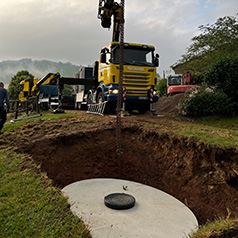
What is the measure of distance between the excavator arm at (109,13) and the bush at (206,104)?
5.56m

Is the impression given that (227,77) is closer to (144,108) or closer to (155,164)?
(144,108)

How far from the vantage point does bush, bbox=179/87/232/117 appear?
1091 cm

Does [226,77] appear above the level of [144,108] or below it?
above

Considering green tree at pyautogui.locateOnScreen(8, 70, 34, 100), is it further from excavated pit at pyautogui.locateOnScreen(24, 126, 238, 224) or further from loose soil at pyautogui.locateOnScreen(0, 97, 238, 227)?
excavated pit at pyautogui.locateOnScreen(24, 126, 238, 224)

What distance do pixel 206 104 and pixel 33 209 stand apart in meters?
10.4

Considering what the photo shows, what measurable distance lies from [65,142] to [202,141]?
13.9 feet

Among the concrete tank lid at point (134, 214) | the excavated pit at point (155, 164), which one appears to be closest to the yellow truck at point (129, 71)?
the excavated pit at point (155, 164)

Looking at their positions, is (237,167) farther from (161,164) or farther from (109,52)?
(109,52)

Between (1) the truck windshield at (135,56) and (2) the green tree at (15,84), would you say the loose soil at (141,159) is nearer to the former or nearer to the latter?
(1) the truck windshield at (135,56)

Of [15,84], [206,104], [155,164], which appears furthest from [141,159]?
[15,84]

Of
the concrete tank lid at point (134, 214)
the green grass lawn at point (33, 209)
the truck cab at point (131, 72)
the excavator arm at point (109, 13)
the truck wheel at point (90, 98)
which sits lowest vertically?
the concrete tank lid at point (134, 214)

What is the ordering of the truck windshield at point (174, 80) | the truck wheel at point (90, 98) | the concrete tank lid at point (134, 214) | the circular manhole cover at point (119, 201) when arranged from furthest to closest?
1. the truck windshield at point (174, 80)
2. the truck wheel at point (90, 98)
3. the circular manhole cover at point (119, 201)
4. the concrete tank lid at point (134, 214)

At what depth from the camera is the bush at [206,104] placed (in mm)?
10906

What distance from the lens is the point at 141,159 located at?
22.9 ft
